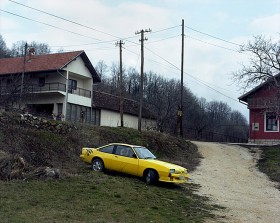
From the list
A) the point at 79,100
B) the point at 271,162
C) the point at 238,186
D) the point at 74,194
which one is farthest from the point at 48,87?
the point at 74,194

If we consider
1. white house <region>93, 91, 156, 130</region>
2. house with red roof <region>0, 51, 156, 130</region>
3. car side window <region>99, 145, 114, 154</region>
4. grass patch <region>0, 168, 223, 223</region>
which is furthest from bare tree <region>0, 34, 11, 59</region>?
grass patch <region>0, 168, 223, 223</region>

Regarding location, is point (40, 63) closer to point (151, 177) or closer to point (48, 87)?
point (48, 87)

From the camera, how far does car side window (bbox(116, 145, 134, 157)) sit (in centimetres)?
1748

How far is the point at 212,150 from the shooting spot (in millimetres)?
33375

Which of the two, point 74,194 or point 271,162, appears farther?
point 271,162

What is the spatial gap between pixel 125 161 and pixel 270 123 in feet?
91.8

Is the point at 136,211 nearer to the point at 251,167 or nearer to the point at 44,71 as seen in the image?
the point at 251,167

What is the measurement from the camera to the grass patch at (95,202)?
984cm

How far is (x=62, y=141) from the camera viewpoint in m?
22.3

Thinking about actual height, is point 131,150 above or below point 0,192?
above

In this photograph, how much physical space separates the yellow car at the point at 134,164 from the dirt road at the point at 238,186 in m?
1.40

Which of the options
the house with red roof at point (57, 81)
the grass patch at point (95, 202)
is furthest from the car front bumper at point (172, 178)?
the house with red roof at point (57, 81)

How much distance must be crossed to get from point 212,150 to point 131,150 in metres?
17.1

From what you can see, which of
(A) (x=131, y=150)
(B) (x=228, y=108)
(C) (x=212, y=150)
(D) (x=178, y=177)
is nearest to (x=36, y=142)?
(A) (x=131, y=150)
